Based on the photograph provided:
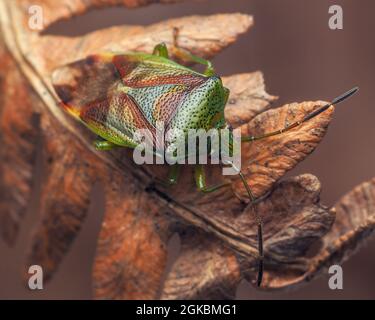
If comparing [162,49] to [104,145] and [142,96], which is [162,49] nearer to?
[142,96]

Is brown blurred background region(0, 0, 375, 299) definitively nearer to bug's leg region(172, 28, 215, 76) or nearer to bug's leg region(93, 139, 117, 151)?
bug's leg region(172, 28, 215, 76)

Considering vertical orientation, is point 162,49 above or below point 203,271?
above

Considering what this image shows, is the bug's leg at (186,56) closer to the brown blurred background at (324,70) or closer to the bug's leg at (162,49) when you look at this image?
the bug's leg at (162,49)

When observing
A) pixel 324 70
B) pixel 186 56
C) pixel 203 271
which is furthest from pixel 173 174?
pixel 324 70

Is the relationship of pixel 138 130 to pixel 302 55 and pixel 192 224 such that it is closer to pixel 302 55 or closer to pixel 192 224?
pixel 192 224

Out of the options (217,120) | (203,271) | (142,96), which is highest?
(142,96)

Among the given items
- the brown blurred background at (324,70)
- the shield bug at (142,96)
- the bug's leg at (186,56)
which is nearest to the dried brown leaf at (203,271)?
the shield bug at (142,96)

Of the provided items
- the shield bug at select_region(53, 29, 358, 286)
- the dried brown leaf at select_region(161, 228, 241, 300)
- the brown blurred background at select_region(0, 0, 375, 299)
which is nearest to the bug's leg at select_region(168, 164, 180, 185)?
the shield bug at select_region(53, 29, 358, 286)
